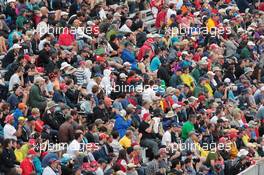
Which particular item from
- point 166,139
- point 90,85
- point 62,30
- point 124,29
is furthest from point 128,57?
point 166,139

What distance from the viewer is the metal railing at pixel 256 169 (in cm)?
3068

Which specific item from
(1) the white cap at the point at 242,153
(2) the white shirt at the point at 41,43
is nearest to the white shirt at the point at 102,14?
(2) the white shirt at the point at 41,43

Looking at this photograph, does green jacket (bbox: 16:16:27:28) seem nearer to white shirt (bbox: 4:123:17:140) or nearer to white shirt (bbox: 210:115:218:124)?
white shirt (bbox: 210:115:218:124)

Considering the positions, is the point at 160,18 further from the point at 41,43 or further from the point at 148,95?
the point at 41,43

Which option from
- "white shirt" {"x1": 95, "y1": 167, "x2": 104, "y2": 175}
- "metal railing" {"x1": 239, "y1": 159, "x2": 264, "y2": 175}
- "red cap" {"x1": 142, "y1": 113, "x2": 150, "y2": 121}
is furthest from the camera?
"red cap" {"x1": 142, "y1": 113, "x2": 150, "y2": 121}

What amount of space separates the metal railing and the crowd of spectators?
0.23m

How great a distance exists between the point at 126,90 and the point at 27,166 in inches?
283

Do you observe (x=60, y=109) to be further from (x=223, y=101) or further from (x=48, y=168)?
(x=223, y=101)

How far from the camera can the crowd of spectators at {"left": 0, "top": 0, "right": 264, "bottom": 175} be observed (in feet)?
98.5

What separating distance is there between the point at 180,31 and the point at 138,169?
12.0m

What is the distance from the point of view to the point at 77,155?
29391 millimetres

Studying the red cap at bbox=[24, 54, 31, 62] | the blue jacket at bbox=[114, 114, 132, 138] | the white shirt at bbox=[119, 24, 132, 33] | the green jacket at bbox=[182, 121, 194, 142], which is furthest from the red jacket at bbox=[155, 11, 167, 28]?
the blue jacket at bbox=[114, 114, 132, 138]

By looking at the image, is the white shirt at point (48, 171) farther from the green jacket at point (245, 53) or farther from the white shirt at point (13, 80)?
the green jacket at point (245, 53)

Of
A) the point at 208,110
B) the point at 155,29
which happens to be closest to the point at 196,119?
the point at 208,110
